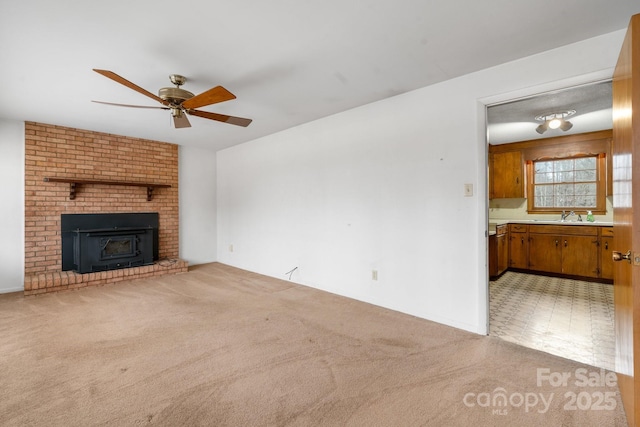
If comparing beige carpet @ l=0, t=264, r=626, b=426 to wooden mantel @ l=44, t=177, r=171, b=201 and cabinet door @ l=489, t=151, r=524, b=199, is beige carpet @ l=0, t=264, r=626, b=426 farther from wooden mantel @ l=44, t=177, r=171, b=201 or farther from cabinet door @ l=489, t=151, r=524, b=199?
cabinet door @ l=489, t=151, r=524, b=199

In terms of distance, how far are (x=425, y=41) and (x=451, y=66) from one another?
19.9 inches

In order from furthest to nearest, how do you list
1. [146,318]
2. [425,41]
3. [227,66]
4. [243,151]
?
[243,151] < [146,318] < [227,66] < [425,41]

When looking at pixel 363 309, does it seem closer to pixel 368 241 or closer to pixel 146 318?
pixel 368 241

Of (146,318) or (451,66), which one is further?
(146,318)

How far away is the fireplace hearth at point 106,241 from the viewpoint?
423cm

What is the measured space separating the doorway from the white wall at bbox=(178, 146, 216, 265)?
16.0ft

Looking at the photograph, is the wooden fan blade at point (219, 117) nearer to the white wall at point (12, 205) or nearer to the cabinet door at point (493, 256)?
the white wall at point (12, 205)

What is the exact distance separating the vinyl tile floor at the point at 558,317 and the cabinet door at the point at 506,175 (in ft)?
5.59

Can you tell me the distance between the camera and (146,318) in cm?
297

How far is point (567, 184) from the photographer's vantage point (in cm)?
507

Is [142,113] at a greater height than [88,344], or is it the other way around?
[142,113]

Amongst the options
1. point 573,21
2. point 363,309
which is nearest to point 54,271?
point 363,309

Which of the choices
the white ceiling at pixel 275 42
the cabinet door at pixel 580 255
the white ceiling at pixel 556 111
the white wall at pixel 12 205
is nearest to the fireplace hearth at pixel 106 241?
the white wall at pixel 12 205

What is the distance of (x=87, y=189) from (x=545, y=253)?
7.22m
